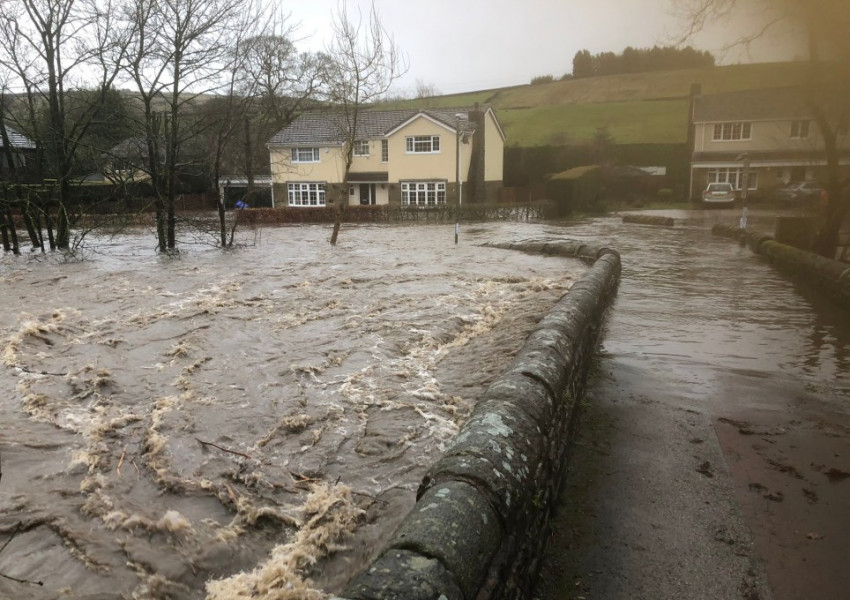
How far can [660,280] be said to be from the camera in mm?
14195

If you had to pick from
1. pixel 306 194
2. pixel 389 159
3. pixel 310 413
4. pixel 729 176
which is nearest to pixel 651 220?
pixel 729 176

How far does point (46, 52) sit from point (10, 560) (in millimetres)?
21863

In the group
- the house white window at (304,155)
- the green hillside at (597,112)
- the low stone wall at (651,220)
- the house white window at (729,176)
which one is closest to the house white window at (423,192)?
the house white window at (304,155)

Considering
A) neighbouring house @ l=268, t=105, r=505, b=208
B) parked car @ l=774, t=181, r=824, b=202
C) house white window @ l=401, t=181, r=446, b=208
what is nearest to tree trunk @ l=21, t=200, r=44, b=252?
neighbouring house @ l=268, t=105, r=505, b=208

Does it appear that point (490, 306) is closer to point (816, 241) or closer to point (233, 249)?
point (816, 241)

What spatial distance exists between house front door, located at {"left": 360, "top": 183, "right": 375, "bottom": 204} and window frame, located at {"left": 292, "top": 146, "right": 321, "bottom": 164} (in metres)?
3.99

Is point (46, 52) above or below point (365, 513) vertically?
above

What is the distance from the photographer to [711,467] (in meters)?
4.55

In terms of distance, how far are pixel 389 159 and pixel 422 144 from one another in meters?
2.78

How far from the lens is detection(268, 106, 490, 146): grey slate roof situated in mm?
46125

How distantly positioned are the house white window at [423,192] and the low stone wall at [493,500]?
41.4 metres

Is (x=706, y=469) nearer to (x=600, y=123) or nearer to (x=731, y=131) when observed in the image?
(x=731, y=131)

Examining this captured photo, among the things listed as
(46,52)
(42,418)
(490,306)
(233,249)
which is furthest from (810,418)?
(46,52)

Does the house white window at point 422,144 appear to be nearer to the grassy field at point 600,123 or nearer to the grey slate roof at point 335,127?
the grey slate roof at point 335,127
